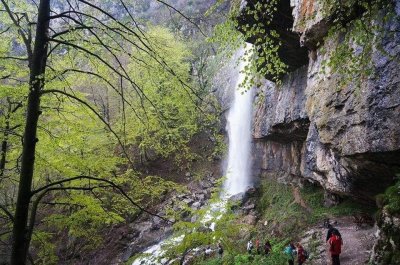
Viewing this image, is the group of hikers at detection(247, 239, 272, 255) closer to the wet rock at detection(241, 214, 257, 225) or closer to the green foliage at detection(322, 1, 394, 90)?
the wet rock at detection(241, 214, 257, 225)

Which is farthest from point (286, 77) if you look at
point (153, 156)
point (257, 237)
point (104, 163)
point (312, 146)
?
point (153, 156)

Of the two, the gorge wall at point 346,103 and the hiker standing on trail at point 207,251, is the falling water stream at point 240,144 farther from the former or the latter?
the hiker standing on trail at point 207,251

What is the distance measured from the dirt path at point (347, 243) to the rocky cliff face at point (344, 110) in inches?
52.5

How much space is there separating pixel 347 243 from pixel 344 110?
4.78 meters

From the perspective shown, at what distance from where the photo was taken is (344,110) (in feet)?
29.4

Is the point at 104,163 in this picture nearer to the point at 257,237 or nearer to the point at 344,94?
the point at 344,94

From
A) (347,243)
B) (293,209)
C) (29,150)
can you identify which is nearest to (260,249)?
(293,209)

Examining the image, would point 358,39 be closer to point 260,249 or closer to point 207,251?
point 260,249

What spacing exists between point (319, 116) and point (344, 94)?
1349 millimetres

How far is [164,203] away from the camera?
68.9 feet

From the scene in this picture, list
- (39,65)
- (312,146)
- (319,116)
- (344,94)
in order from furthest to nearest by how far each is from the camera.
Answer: (312,146)
(319,116)
(344,94)
(39,65)

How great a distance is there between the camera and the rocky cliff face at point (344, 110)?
281 inches

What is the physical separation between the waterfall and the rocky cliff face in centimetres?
638

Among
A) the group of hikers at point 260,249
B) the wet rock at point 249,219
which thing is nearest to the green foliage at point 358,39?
the group of hikers at point 260,249
